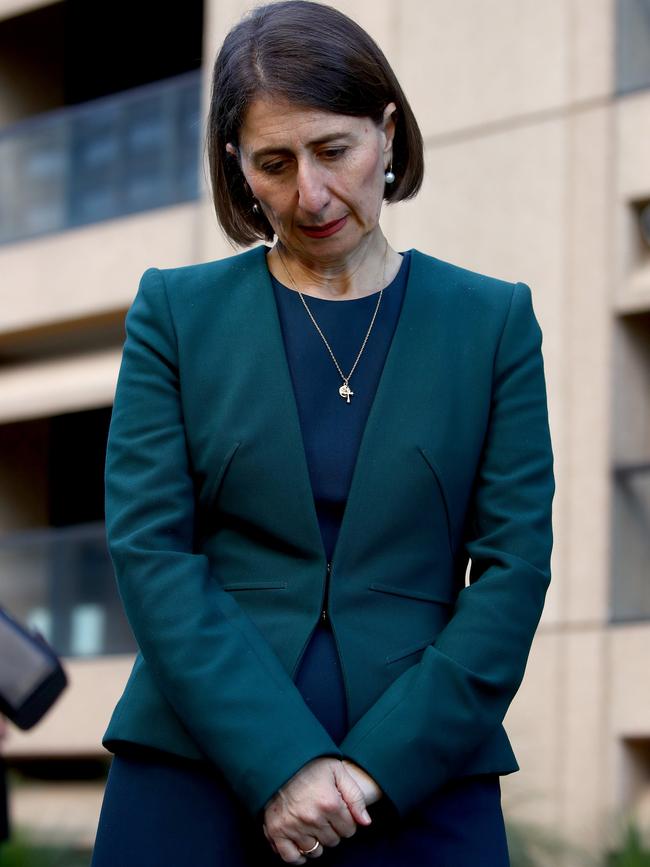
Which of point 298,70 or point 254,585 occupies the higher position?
point 298,70

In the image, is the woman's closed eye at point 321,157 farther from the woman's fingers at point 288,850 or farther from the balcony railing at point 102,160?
the balcony railing at point 102,160

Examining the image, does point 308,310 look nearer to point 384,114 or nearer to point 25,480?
point 384,114

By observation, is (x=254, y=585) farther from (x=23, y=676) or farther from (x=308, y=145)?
(x=23, y=676)

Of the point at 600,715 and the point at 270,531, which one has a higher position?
the point at 270,531

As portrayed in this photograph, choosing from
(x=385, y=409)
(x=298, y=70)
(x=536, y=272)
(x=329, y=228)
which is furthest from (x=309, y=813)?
(x=536, y=272)

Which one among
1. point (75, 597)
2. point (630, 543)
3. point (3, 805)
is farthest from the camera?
point (75, 597)

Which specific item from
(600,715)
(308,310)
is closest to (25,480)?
(600,715)

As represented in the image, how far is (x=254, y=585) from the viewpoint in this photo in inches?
101

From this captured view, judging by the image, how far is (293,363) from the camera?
106 inches

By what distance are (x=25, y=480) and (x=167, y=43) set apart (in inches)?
171

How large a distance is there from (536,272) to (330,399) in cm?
938

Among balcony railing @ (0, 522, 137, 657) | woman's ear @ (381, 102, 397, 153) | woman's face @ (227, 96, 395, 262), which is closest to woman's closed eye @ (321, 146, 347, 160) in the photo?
woman's face @ (227, 96, 395, 262)

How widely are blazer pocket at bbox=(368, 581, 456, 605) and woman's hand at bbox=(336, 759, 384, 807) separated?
10.0 inches

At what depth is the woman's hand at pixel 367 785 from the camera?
2414 millimetres
